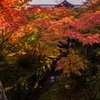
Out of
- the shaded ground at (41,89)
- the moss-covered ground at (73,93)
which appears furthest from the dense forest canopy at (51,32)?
the shaded ground at (41,89)

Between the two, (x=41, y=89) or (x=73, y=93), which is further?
(x=41, y=89)

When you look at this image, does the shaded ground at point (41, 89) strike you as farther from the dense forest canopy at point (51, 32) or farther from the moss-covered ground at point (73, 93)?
the dense forest canopy at point (51, 32)

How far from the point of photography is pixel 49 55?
964cm

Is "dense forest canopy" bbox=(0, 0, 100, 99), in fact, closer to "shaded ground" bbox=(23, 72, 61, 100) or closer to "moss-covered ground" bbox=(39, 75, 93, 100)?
"moss-covered ground" bbox=(39, 75, 93, 100)

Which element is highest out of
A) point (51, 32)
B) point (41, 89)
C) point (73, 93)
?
point (51, 32)

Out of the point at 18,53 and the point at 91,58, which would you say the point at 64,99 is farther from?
the point at 18,53

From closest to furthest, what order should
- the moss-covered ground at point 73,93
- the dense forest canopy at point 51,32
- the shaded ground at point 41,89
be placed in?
the dense forest canopy at point 51,32, the moss-covered ground at point 73,93, the shaded ground at point 41,89

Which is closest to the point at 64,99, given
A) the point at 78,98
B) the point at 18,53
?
the point at 78,98

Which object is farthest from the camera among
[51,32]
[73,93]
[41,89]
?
[51,32]

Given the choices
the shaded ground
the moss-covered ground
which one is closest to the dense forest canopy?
the moss-covered ground

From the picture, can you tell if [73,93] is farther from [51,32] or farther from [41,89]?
[51,32]

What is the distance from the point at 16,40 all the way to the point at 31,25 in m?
1.81

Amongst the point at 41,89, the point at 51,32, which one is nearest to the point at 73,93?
the point at 41,89

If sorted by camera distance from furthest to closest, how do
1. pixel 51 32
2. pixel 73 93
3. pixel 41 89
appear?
pixel 51 32
pixel 41 89
pixel 73 93
